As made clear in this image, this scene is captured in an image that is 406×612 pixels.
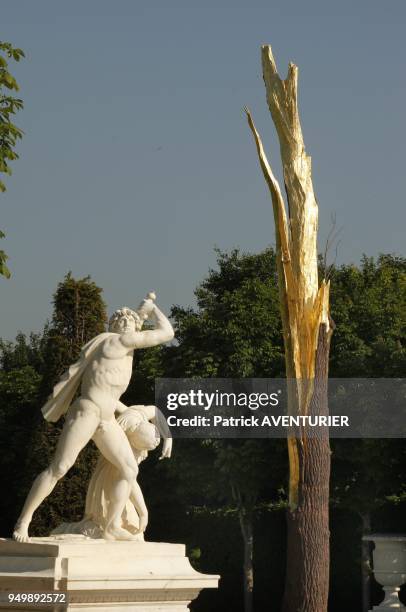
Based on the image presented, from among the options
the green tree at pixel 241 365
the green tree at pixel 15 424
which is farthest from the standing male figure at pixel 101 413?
the green tree at pixel 241 365

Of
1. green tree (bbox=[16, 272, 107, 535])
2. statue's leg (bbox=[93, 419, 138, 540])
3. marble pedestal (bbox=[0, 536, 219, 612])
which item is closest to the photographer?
marble pedestal (bbox=[0, 536, 219, 612])

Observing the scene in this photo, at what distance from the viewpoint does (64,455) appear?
9922mm

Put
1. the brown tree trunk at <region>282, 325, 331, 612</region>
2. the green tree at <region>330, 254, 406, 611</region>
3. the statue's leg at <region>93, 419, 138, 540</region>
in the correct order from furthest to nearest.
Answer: the green tree at <region>330, 254, 406, 611</region>, the brown tree trunk at <region>282, 325, 331, 612</region>, the statue's leg at <region>93, 419, 138, 540</region>

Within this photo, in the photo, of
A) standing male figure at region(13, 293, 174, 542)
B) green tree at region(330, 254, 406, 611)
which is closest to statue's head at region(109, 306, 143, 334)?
standing male figure at region(13, 293, 174, 542)

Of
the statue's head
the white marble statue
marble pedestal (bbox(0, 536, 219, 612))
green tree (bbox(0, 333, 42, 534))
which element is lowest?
marble pedestal (bbox(0, 536, 219, 612))

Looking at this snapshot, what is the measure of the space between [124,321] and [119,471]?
1.30 meters

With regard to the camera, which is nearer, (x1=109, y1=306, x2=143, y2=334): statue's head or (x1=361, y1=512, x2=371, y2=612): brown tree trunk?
(x1=109, y1=306, x2=143, y2=334): statue's head

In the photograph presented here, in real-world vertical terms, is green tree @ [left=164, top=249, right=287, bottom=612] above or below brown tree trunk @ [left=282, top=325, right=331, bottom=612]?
above

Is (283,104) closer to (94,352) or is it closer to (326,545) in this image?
(326,545)

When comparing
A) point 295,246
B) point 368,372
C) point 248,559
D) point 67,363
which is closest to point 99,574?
point 295,246

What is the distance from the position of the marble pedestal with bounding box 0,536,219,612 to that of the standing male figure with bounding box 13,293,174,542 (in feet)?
0.83

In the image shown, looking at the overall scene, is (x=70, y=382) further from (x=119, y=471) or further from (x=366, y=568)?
(x=366, y=568)

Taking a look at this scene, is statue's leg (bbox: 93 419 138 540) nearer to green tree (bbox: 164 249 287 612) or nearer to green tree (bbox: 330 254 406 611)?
green tree (bbox: 330 254 406 611)

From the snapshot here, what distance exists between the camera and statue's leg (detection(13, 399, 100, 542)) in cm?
986
